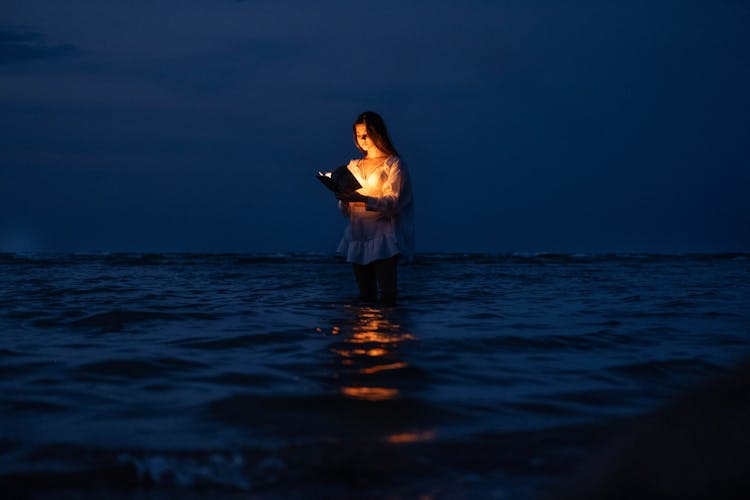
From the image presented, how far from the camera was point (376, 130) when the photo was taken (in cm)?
643

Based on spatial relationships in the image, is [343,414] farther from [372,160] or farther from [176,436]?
[372,160]

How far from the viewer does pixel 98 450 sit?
7.02 ft

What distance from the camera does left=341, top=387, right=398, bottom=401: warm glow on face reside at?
9.53ft

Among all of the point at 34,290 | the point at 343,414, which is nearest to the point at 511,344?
the point at 343,414

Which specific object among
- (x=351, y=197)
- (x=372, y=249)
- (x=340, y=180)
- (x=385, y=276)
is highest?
(x=340, y=180)

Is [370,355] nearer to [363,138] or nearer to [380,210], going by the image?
[380,210]

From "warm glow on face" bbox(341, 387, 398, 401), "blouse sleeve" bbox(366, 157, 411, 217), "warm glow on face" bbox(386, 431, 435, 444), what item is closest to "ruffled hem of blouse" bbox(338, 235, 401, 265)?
"blouse sleeve" bbox(366, 157, 411, 217)

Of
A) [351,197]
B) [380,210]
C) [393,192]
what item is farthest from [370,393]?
[393,192]

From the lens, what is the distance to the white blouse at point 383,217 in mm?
6359

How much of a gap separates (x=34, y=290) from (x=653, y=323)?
7.18 meters

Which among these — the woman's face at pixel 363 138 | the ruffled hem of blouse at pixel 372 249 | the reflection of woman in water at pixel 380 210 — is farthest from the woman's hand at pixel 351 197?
the woman's face at pixel 363 138

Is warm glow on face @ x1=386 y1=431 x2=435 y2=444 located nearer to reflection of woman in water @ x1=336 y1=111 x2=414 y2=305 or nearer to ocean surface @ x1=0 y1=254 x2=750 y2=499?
ocean surface @ x1=0 y1=254 x2=750 y2=499

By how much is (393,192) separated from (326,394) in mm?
3627

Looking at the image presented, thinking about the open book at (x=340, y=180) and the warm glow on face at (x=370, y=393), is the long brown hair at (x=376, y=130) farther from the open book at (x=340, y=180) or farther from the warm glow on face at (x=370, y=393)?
the warm glow on face at (x=370, y=393)
